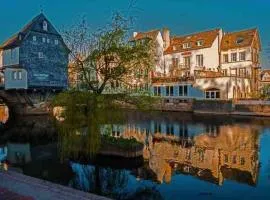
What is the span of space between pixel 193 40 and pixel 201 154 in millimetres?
46813

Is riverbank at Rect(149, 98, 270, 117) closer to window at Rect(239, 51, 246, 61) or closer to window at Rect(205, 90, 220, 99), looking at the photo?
window at Rect(205, 90, 220, 99)

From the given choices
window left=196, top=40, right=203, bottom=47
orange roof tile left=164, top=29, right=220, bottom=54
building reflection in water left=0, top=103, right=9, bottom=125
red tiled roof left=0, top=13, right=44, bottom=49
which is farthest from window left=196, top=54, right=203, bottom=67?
building reflection in water left=0, top=103, right=9, bottom=125

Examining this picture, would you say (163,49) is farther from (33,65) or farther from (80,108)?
(80,108)

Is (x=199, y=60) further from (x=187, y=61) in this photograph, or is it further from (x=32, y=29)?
(x=32, y=29)

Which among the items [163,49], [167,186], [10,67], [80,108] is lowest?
[167,186]

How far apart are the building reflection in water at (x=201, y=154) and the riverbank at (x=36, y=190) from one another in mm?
6125

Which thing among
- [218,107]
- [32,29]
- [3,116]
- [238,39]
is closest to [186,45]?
[238,39]

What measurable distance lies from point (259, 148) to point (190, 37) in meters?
47.0

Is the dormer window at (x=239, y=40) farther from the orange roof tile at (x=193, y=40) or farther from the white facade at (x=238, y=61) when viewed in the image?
the orange roof tile at (x=193, y=40)

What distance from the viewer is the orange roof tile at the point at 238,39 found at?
191ft

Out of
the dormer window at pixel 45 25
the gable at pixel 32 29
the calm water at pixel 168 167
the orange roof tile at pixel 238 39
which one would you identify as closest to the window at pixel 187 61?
the orange roof tile at pixel 238 39

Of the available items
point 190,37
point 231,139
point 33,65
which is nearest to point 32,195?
point 231,139

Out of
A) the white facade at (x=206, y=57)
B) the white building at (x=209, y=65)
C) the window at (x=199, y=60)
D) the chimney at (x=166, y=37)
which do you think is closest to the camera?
the white building at (x=209, y=65)

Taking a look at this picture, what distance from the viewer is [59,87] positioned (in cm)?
4956
